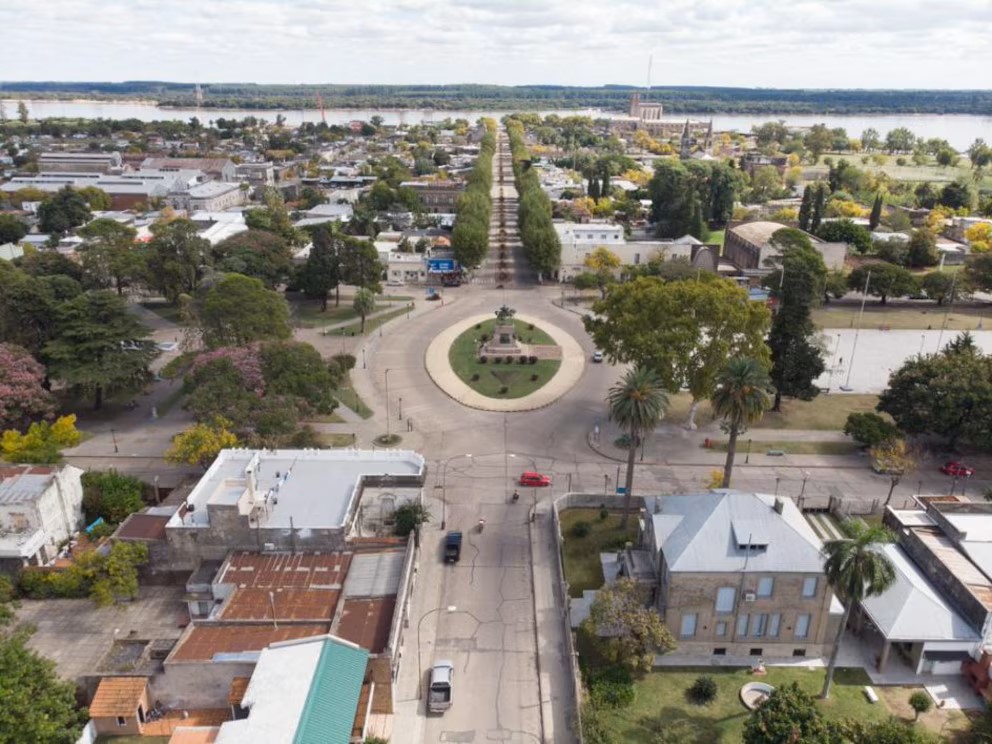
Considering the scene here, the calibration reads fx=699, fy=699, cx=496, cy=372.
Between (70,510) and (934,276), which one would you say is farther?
(934,276)

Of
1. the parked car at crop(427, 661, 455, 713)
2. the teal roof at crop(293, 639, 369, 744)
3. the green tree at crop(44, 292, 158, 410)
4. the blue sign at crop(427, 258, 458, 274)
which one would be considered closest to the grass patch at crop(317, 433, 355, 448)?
the green tree at crop(44, 292, 158, 410)

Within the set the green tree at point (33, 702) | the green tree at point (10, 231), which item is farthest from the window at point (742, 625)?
the green tree at point (10, 231)

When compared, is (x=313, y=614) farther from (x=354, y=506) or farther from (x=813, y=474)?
(x=813, y=474)

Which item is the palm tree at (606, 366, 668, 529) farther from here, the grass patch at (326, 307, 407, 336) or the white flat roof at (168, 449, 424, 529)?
the grass patch at (326, 307, 407, 336)

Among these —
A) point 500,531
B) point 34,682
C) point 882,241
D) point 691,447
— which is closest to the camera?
point 34,682

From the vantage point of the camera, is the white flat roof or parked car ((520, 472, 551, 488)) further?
parked car ((520, 472, 551, 488))

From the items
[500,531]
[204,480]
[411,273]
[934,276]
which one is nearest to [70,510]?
[204,480]

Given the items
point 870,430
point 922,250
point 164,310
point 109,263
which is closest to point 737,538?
point 870,430
